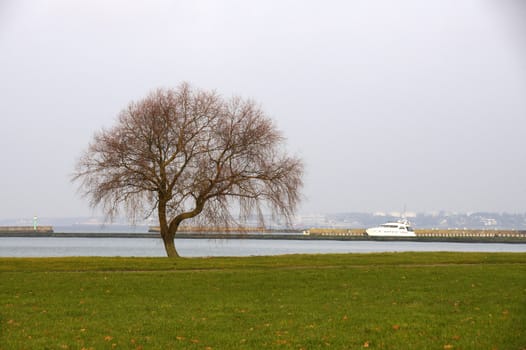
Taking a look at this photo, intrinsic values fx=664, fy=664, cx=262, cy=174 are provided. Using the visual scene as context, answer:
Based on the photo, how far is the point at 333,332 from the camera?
44.1 feet

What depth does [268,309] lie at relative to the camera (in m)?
16.7

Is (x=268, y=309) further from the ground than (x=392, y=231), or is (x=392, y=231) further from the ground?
(x=392, y=231)

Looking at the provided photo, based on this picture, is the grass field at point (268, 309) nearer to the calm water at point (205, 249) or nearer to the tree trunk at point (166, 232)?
the tree trunk at point (166, 232)

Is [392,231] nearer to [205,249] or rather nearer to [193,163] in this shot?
[205,249]

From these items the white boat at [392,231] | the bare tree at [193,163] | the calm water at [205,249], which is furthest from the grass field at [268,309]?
the white boat at [392,231]

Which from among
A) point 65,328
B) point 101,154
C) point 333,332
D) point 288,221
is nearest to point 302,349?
point 333,332

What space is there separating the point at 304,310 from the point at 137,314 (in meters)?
4.09

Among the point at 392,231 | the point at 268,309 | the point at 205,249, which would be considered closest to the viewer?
the point at 268,309

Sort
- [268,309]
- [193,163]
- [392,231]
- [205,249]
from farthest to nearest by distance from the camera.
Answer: [392,231], [205,249], [193,163], [268,309]

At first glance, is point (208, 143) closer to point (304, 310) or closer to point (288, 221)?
point (288, 221)

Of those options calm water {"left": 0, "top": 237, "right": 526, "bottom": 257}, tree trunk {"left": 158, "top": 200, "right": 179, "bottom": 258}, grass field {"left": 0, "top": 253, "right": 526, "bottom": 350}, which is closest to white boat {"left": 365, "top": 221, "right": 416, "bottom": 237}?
calm water {"left": 0, "top": 237, "right": 526, "bottom": 257}

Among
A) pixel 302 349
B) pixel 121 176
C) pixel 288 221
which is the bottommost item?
pixel 302 349

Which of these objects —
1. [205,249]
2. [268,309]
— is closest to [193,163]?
[268,309]

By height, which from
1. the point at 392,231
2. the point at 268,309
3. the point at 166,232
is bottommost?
the point at 268,309
